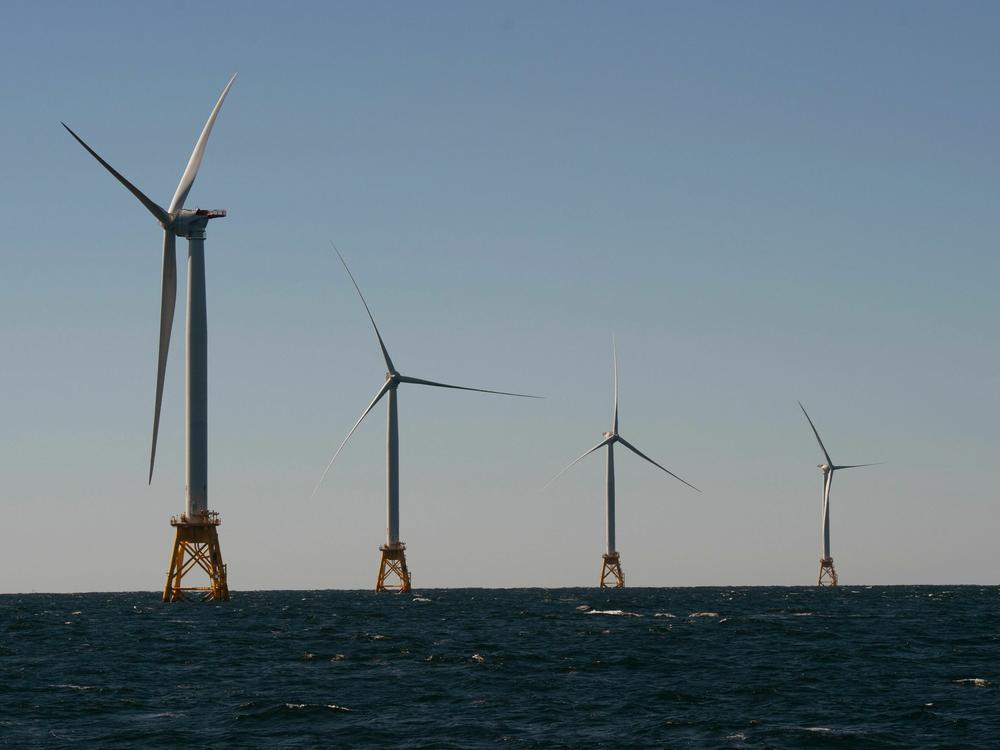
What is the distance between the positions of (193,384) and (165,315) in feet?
22.0

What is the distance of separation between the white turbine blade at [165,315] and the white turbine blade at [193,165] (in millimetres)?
6828

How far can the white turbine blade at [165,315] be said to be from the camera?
102 metres

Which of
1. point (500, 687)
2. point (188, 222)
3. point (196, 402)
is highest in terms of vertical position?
point (188, 222)

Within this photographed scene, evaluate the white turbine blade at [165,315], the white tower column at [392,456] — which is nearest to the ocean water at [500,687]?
the white turbine blade at [165,315]

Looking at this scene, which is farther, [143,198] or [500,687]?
[143,198]

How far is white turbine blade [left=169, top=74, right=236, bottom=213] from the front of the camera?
119 m

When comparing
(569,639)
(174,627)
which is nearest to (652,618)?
(569,639)

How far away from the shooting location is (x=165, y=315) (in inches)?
4220

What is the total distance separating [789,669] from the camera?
→ 5894cm

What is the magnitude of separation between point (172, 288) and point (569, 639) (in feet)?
162

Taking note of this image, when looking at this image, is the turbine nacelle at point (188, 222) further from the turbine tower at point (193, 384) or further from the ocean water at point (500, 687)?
the ocean water at point (500, 687)

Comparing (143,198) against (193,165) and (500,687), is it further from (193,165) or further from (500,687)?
(500,687)

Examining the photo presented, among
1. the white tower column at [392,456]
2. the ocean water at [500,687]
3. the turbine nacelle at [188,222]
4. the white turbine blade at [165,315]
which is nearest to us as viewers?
the ocean water at [500,687]

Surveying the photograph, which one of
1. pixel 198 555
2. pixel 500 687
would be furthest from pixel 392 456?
pixel 500 687
